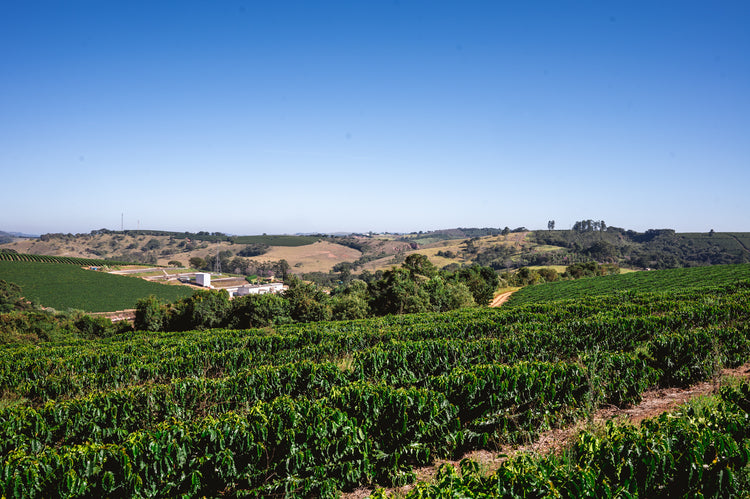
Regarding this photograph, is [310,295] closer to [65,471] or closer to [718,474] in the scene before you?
[65,471]

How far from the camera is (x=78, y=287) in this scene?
302 feet

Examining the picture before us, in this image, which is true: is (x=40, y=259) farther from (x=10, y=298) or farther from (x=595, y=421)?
(x=595, y=421)

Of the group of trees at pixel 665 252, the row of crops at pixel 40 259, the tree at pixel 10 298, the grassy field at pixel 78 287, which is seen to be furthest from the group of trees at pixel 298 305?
the group of trees at pixel 665 252

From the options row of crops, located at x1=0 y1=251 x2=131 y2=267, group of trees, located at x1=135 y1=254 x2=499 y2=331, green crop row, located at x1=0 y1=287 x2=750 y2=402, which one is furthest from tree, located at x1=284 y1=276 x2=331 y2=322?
row of crops, located at x1=0 y1=251 x2=131 y2=267

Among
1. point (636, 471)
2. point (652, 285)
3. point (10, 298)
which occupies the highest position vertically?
point (636, 471)

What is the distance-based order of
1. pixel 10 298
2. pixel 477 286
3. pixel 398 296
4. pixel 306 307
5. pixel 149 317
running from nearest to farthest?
pixel 306 307 → pixel 398 296 → pixel 149 317 → pixel 477 286 → pixel 10 298

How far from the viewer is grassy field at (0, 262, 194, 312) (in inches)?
3222

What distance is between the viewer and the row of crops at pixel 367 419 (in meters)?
5.55

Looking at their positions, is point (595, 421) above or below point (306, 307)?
above

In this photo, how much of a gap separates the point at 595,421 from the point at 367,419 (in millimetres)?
5421

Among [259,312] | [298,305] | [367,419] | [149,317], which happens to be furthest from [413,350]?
[149,317]

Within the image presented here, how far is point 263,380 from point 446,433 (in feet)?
20.5

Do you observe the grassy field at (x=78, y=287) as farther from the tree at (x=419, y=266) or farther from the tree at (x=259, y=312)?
the tree at (x=419, y=266)

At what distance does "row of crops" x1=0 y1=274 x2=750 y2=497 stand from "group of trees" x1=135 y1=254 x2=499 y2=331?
26.7 m
